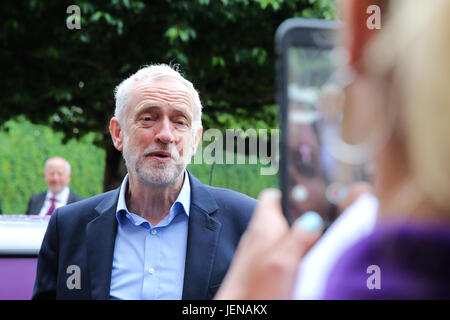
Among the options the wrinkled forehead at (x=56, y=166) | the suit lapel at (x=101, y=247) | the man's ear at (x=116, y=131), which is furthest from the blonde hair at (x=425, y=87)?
the wrinkled forehead at (x=56, y=166)

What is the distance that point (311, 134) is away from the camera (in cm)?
89

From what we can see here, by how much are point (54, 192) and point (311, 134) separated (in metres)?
6.03

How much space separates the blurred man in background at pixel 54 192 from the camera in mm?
6426

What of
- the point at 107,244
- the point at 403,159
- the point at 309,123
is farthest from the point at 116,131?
the point at 403,159

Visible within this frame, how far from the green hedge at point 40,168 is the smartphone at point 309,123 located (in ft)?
37.9

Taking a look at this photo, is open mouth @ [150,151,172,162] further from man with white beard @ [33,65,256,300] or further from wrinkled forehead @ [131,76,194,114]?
wrinkled forehead @ [131,76,194,114]

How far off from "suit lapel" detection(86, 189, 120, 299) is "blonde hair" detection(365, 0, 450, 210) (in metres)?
1.53

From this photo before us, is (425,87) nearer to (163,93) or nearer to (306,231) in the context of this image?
(306,231)

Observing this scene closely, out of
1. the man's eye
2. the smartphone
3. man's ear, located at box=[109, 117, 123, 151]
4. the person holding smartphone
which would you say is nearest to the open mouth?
the man's eye

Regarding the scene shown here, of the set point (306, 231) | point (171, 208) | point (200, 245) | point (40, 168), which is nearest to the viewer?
point (306, 231)
